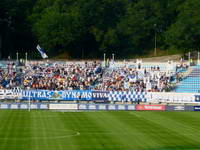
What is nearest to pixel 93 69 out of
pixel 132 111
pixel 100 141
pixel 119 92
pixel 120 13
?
pixel 119 92

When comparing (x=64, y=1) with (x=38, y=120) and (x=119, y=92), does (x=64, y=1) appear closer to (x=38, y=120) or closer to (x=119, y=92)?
(x=119, y=92)

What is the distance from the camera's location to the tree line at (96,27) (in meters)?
92.1

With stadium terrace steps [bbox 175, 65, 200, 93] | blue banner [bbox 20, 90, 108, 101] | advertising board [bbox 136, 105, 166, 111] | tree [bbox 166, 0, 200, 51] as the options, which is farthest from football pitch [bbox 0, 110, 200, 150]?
tree [bbox 166, 0, 200, 51]

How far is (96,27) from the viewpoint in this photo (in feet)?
315

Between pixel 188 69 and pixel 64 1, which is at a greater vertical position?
pixel 64 1

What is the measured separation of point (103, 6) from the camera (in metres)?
98.9

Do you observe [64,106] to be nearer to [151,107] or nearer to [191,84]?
[151,107]

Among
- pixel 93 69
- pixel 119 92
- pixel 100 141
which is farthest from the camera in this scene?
pixel 93 69

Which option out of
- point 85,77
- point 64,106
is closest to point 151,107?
point 64,106

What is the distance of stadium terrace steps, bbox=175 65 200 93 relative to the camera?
7094 cm

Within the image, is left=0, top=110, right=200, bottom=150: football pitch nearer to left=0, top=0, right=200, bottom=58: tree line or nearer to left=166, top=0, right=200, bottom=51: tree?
left=166, top=0, right=200, bottom=51: tree

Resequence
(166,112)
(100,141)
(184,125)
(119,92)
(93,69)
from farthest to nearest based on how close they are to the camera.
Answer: (93,69), (119,92), (166,112), (184,125), (100,141)

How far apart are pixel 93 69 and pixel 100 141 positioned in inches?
1734

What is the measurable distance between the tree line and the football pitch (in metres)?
42.6
